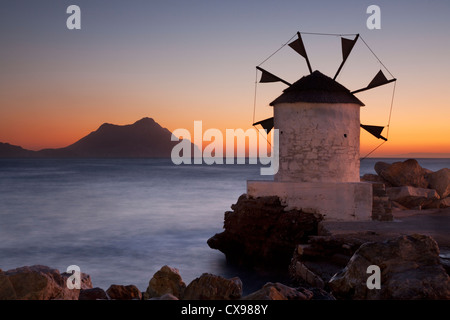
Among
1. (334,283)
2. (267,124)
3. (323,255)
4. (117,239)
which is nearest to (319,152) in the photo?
(267,124)

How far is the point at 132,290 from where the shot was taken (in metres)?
6.73

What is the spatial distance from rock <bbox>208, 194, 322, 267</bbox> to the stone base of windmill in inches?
9.4

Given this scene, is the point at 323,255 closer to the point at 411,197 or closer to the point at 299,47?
the point at 299,47

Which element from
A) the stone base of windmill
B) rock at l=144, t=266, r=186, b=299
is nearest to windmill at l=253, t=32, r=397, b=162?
the stone base of windmill

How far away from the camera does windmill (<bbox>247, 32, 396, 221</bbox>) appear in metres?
11.8

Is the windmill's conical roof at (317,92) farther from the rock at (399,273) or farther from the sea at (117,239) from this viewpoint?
the rock at (399,273)

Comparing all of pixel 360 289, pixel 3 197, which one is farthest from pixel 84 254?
pixel 3 197

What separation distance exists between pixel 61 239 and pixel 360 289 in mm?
14896

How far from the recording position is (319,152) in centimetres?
1205

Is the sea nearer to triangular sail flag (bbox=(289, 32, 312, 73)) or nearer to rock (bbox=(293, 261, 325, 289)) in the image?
rock (bbox=(293, 261, 325, 289))

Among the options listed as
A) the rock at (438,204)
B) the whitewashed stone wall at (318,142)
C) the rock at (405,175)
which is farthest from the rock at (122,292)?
the rock at (405,175)

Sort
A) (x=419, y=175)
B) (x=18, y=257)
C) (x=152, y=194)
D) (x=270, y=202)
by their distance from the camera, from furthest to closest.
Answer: (x=152, y=194) < (x=419, y=175) < (x=18, y=257) < (x=270, y=202)
